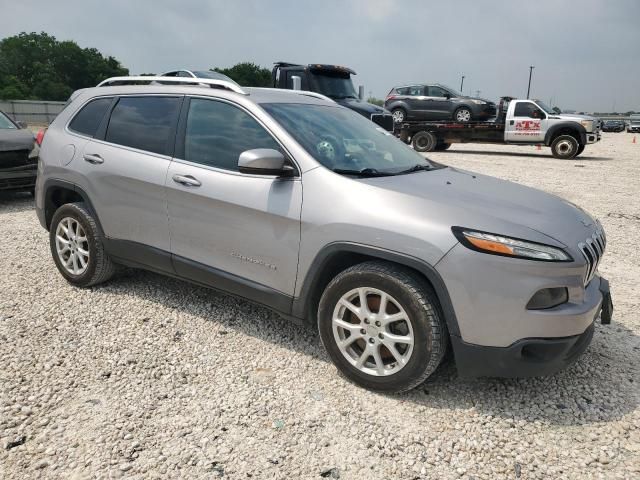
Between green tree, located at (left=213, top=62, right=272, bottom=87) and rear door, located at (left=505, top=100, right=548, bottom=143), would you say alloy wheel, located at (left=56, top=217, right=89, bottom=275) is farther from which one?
green tree, located at (left=213, top=62, right=272, bottom=87)

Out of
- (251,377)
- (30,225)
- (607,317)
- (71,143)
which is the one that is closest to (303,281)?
(251,377)

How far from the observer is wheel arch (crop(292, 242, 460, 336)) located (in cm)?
256

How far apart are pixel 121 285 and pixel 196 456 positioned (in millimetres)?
2444

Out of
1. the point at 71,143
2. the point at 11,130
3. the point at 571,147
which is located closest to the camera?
the point at 71,143

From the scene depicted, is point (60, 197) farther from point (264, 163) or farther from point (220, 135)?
point (264, 163)

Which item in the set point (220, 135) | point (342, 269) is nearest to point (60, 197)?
point (220, 135)

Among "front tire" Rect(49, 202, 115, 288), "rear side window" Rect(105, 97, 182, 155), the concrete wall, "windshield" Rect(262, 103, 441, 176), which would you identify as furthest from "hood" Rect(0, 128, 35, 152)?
the concrete wall

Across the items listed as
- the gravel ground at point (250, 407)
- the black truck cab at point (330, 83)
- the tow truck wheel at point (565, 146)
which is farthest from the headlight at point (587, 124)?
the gravel ground at point (250, 407)

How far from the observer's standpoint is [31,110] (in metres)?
34.8

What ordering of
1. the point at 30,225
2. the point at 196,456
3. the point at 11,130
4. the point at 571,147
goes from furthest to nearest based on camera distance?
the point at 571,147 < the point at 11,130 < the point at 30,225 < the point at 196,456

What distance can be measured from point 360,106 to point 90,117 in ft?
30.1

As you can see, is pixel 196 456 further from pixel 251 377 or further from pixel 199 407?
pixel 251 377

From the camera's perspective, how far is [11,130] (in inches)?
301

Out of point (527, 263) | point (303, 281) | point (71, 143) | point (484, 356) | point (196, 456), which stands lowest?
point (196, 456)
